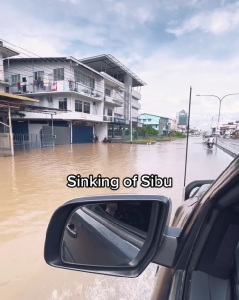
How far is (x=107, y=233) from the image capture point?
1.14 m

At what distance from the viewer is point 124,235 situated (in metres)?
1.01

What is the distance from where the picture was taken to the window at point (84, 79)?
23.9m

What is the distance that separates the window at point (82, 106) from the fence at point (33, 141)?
17.4 feet

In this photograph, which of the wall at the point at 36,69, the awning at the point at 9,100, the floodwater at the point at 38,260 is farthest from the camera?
the wall at the point at 36,69

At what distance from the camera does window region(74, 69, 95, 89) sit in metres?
23.9

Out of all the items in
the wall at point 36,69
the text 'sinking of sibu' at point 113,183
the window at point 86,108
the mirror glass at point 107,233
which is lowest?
the text 'sinking of sibu' at point 113,183

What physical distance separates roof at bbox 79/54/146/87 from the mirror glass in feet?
92.1

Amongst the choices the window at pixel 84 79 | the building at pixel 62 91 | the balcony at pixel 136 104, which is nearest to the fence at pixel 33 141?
the building at pixel 62 91

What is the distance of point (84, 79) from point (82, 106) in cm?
382

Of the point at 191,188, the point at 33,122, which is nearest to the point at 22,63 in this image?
the point at 33,122

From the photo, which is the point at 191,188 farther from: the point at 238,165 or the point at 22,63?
the point at 22,63

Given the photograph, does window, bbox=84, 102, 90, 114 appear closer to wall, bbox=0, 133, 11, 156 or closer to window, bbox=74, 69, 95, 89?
window, bbox=74, 69, 95, 89

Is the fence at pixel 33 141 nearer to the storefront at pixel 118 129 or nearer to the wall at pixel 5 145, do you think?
the wall at pixel 5 145

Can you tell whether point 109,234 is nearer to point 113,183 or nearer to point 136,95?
point 113,183
